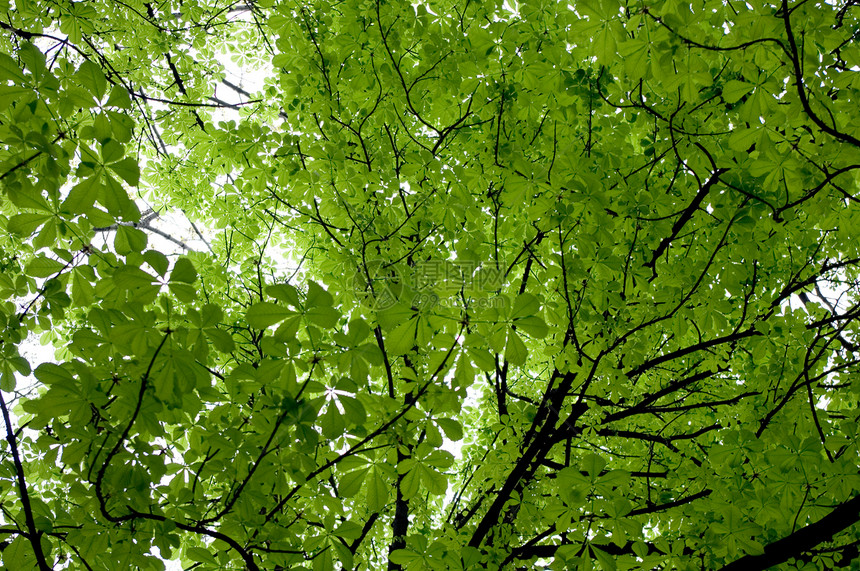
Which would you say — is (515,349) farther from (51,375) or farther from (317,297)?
(51,375)

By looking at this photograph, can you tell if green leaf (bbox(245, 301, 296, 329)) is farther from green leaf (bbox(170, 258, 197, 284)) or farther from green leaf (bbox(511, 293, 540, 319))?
green leaf (bbox(511, 293, 540, 319))

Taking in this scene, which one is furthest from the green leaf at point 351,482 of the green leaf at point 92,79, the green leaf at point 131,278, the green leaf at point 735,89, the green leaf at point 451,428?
the green leaf at point 735,89

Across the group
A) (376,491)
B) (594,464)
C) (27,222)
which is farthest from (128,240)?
(594,464)

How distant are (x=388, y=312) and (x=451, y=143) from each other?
80.7 inches

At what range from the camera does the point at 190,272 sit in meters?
1.39

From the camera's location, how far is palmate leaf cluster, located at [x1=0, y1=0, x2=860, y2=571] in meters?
1.49

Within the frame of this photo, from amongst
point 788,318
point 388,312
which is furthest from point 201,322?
point 788,318

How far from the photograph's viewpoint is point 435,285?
5.38 feet

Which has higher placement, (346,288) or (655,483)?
(346,288)

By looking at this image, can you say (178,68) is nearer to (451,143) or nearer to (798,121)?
(451,143)

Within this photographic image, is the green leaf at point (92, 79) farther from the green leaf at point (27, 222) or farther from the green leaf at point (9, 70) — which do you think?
the green leaf at point (27, 222)

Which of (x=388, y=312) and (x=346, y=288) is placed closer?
(x=388, y=312)

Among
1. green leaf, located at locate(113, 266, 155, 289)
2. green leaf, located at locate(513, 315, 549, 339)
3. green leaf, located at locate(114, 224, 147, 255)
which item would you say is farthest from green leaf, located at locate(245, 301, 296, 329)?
green leaf, located at locate(513, 315, 549, 339)

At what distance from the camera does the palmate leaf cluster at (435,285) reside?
149 centimetres
